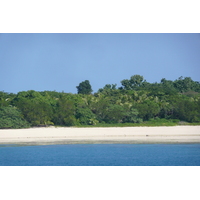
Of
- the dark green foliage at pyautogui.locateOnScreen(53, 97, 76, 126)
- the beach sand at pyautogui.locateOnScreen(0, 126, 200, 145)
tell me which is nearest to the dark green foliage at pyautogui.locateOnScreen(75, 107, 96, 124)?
the dark green foliage at pyautogui.locateOnScreen(53, 97, 76, 126)

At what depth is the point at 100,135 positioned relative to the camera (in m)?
17.5

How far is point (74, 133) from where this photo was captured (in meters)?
17.9

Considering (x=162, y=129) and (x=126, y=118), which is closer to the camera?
(x=162, y=129)

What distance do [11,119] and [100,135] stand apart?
18.6 feet

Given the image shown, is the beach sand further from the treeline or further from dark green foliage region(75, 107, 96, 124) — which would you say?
dark green foliage region(75, 107, 96, 124)

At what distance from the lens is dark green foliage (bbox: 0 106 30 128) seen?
19.1 metres

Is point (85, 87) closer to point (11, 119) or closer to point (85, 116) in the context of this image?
point (85, 116)

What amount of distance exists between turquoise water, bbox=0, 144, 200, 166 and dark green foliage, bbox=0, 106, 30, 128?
4.32m

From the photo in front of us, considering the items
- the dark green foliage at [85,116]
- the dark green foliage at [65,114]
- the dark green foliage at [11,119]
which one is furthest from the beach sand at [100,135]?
the dark green foliage at [85,116]

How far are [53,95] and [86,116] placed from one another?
6.58 meters

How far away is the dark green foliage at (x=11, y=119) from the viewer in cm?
1912

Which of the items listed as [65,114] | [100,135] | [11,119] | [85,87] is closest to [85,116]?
[65,114]
